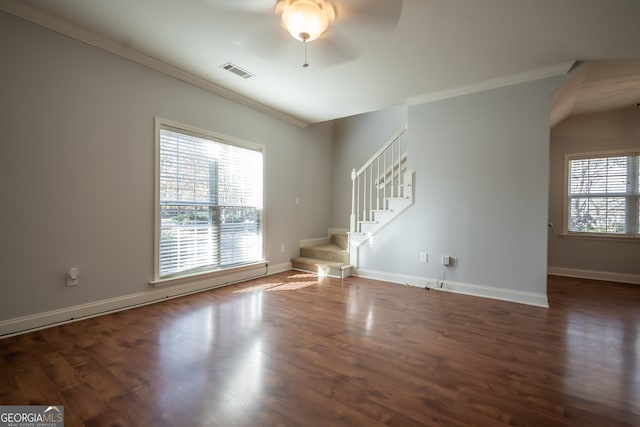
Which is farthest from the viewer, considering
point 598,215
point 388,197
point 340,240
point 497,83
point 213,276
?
point 340,240

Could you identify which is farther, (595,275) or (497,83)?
(595,275)

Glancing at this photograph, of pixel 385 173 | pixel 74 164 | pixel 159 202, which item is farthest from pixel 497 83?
pixel 74 164

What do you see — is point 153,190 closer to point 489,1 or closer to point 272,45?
point 272,45

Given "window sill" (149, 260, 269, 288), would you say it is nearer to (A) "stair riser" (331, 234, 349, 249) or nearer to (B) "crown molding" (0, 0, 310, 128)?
(A) "stair riser" (331, 234, 349, 249)

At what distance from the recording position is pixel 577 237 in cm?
494

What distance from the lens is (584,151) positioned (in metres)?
4.88

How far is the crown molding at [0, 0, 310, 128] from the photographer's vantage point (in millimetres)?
2373

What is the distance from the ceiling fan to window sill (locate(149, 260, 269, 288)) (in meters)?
2.75

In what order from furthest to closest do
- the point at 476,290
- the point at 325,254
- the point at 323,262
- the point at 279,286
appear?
the point at 325,254 → the point at 323,262 → the point at 279,286 → the point at 476,290

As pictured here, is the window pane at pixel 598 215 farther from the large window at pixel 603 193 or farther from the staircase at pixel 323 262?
the staircase at pixel 323 262

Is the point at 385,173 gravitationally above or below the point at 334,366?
above

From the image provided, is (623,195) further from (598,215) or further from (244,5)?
(244,5)

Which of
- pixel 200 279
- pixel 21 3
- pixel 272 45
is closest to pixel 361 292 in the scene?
pixel 200 279

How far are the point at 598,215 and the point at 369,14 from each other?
5223mm
